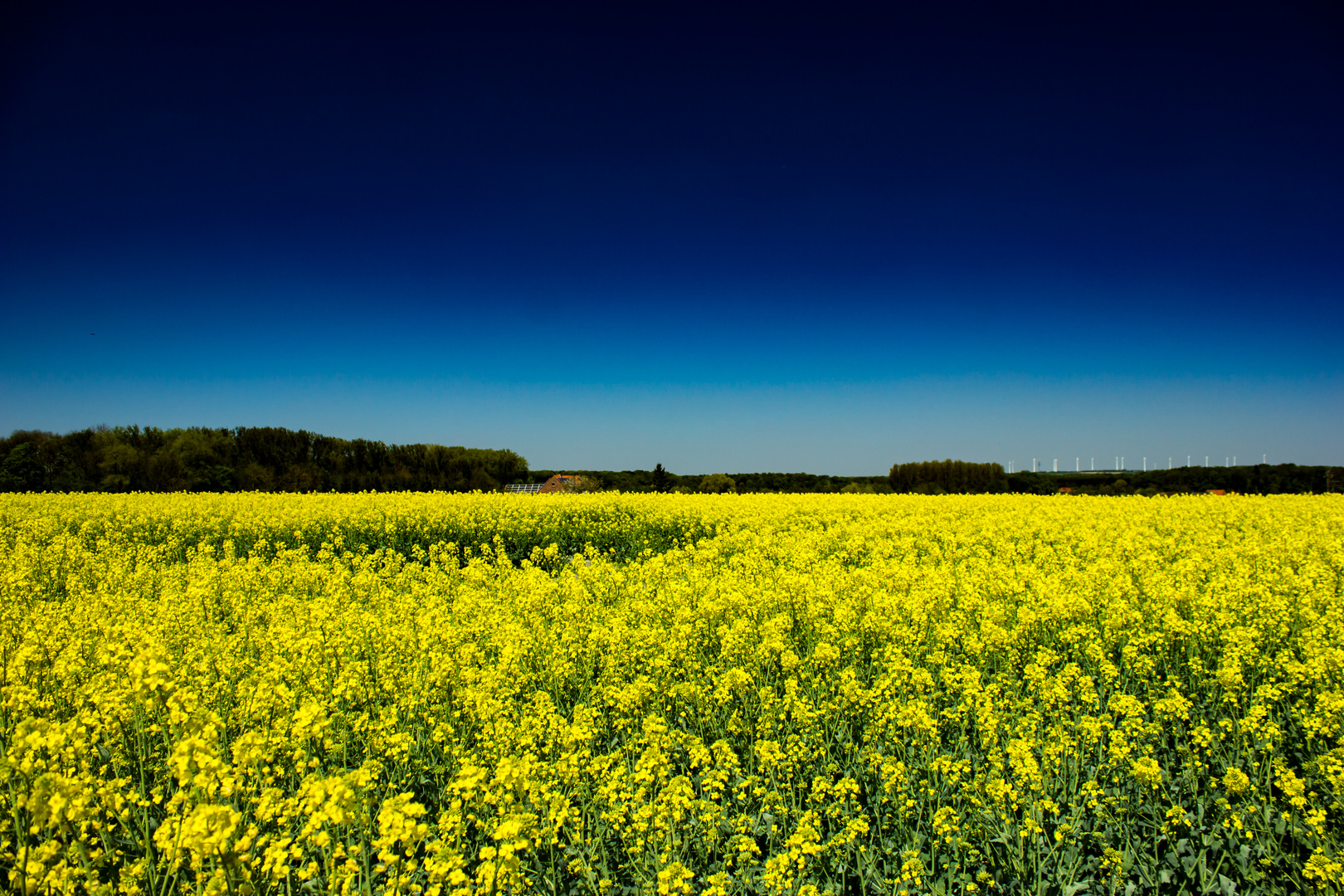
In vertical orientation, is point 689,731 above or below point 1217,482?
below

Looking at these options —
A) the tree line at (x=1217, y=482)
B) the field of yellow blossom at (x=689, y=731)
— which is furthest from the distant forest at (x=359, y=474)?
the field of yellow blossom at (x=689, y=731)

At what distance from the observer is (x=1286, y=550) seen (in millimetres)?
9047

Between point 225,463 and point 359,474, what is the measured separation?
26.9ft

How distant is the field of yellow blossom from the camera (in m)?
2.89

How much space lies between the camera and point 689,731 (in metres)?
4.56

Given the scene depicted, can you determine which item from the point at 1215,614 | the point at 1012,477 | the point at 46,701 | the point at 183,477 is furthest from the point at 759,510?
the point at 183,477

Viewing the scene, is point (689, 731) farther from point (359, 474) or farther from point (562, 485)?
point (359, 474)

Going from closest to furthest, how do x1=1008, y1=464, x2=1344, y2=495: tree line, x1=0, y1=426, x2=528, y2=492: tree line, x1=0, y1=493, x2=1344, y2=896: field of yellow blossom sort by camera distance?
x1=0, y1=493, x2=1344, y2=896: field of yellow blossom, x1=1008, y1=464, x2=1344, y2=495: tree line, x1=0, y1=426, x2=528, y2=492: tree line

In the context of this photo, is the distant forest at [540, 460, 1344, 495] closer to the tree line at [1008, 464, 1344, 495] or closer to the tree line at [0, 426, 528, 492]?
the tree line at [1008, 464, 1344, 495]

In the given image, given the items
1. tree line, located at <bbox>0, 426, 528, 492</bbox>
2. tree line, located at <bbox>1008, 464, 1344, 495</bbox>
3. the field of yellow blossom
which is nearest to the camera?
the field of yellow blossom

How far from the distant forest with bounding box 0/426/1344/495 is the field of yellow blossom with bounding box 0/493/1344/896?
23.4 metres

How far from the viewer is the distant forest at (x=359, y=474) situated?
32.3 metres

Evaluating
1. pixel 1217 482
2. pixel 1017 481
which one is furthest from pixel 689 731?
pixel 1217 482

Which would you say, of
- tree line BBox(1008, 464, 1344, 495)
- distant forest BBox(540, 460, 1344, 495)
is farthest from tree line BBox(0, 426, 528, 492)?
tree line BBox(1008, 464, 1344, 495)
